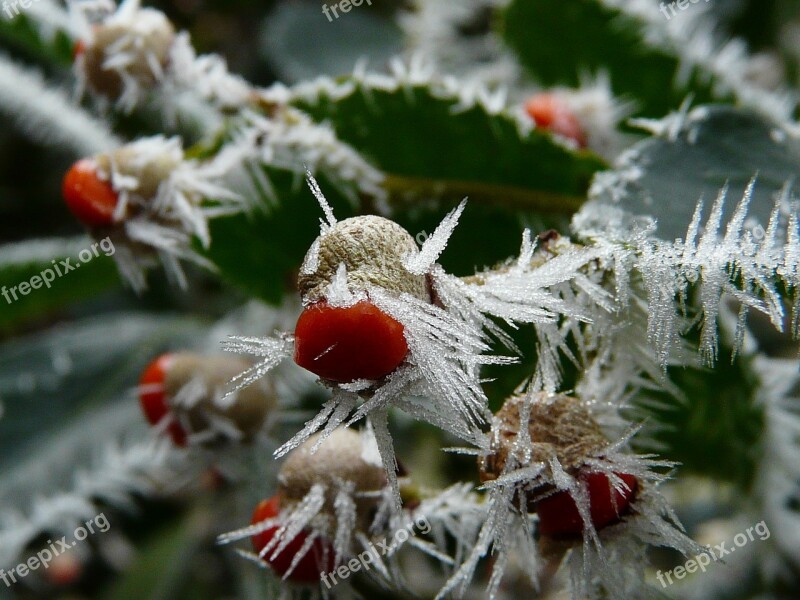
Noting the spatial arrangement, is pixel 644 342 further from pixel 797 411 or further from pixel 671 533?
pixel 797 411

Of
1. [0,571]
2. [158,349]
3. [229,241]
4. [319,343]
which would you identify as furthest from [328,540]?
[158,349]

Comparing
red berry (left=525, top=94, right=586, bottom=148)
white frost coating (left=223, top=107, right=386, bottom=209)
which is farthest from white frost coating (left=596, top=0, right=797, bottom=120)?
white frost coating (left=223, top=107, right=386, bottom=209)

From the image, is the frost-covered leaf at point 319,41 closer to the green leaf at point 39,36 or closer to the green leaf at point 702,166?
the green leaf at point 39,36

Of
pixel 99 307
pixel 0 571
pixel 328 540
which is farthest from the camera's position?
pixel 99 307

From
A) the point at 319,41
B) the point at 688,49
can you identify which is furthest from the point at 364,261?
the point at 319,41

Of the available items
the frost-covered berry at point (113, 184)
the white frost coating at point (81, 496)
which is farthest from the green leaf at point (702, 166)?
the white frost coating at point (81, 496)

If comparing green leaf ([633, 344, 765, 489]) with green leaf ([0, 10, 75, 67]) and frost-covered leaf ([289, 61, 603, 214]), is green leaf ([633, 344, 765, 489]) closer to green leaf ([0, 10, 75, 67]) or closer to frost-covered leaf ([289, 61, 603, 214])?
frost-covered leaf ([289, 61, 603, 214])
